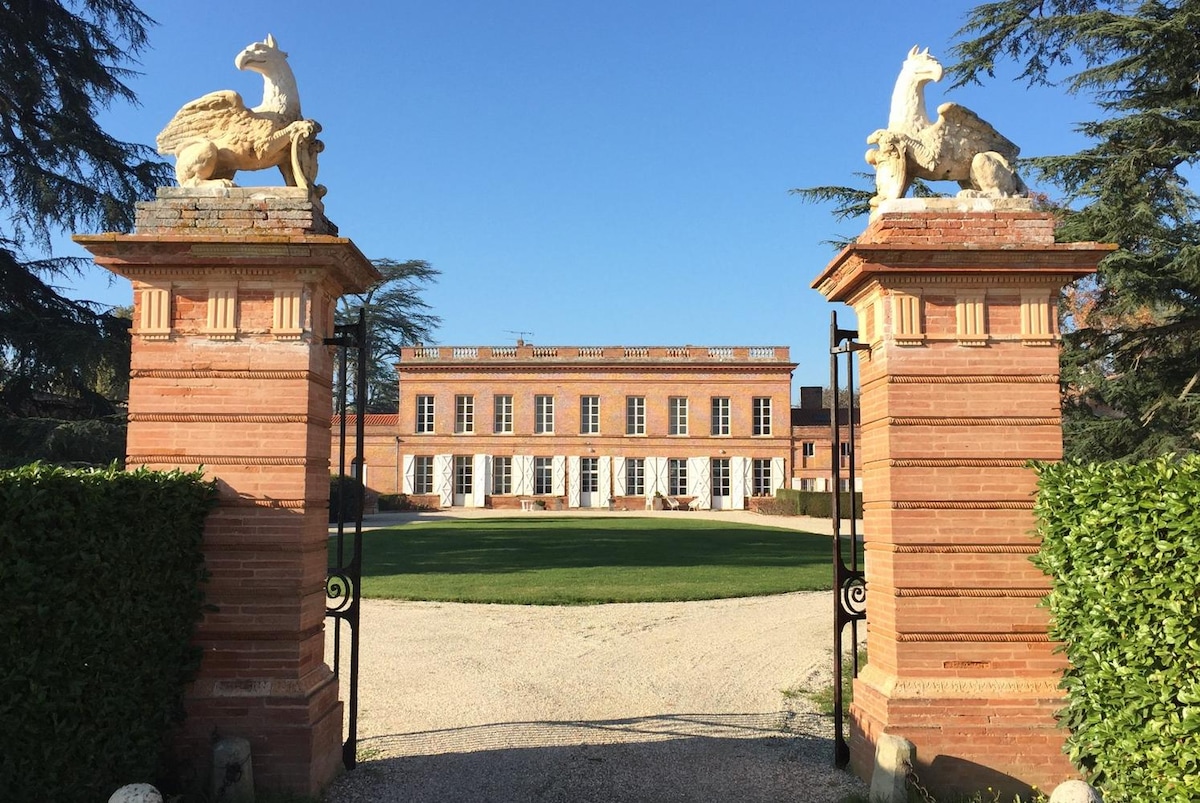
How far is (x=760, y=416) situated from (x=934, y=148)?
34745mm

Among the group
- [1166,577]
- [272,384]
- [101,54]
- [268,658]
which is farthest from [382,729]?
[101,54]

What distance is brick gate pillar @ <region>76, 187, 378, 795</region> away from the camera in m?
4.62

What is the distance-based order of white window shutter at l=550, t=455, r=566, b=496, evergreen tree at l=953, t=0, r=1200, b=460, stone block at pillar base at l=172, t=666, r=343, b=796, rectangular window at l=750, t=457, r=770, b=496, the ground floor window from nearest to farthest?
1. stone block at pillar base at l=172, t=666, r=343, b=796
2. evergreen tree at l=953, t=0, r=1200, b=460
3. white window shutter at l=550, t=455, r=566, b=496
4. the ground floor window
5. rectangular window at l=750, t=457, r=770, b=496

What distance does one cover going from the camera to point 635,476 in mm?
38812

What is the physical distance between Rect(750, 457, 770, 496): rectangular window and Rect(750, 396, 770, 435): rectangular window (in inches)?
50.6

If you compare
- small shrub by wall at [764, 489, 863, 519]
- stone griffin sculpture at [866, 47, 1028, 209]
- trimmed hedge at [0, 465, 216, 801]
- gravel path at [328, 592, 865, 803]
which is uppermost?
stone griffin sculpture at [866, 47, 1028, 209]

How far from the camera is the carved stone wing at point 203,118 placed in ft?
16.4

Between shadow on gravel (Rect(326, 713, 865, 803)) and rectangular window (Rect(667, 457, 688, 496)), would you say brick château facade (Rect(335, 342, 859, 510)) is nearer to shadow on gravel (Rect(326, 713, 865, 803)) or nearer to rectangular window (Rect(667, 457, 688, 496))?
rectangular window (Rect(667, 457, 688, 496))

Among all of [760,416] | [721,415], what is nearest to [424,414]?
[721,415]

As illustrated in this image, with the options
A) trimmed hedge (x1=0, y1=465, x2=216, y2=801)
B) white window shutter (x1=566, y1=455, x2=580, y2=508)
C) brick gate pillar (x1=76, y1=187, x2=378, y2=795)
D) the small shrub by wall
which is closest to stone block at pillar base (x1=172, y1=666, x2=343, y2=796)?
brick gate pillar (x1=76, y1=187, x2=378, y2=795)

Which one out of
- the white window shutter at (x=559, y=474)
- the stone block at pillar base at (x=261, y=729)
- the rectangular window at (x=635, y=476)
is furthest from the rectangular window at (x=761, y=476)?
the stone block at pillar base at (x=261, y=729)

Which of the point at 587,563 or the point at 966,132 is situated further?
the point at 587,563

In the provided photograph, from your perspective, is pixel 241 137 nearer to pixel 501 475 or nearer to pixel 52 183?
pixel 52 183

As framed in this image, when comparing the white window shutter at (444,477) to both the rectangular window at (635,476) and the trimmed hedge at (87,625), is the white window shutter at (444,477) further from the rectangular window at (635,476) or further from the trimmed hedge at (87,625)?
the trimmed hedge at (87,625)
